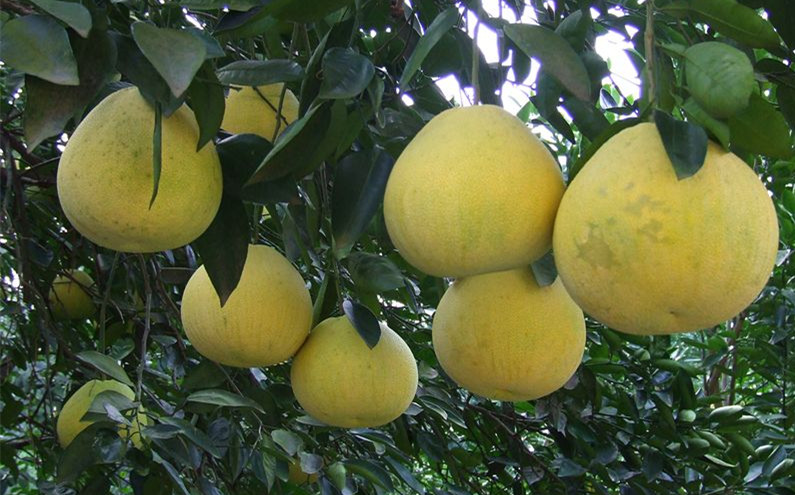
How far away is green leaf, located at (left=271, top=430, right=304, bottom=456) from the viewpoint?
2.28 metres

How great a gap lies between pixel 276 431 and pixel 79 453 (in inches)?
18.9

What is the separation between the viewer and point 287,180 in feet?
4.80

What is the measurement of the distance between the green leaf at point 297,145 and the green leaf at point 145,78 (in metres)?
0.16

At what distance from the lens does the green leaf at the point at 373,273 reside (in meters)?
1.80

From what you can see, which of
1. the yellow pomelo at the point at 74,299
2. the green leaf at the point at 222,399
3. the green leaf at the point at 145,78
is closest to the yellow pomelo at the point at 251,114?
the green leaf at the point at 145,78

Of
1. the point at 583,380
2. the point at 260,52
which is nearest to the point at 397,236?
the point at 260,52

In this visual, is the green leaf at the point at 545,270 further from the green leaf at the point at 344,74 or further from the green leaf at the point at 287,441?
the green leaf at the point at 287,441

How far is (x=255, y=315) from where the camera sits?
67.1 inches

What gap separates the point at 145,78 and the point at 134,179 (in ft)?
0.46

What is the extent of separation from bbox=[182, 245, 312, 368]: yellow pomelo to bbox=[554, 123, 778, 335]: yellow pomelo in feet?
2.42

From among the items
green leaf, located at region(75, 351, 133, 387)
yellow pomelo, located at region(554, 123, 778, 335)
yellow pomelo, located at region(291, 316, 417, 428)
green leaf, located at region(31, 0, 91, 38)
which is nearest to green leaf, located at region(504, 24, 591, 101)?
yellow pomelo, located at region(554, 123, 778, 335)

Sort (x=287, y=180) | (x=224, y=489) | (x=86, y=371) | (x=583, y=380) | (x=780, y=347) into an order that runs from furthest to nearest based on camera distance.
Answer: (x=780, y=347) → (x=583, y=380) → (x=224, y=489) → (x=86, y=371) → (x=287, y=180)

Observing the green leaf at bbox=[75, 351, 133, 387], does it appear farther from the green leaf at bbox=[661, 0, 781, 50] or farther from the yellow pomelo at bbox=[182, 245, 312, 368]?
the green leaf at bbox=[661, 0, 781, 50]

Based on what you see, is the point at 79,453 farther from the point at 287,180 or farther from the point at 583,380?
the point at 583,380
